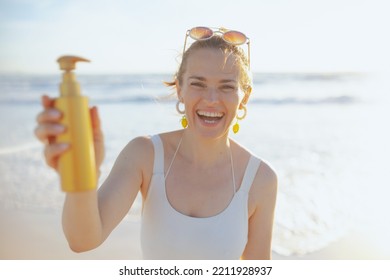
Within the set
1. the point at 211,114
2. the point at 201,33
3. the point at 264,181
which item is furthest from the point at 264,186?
the point at 201,33

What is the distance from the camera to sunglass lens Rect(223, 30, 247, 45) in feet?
5.70

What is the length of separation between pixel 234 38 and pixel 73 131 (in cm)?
81

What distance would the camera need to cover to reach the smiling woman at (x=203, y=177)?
1.69 meters

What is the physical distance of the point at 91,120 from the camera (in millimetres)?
1172

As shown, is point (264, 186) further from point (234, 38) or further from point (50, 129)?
point (50, 129)

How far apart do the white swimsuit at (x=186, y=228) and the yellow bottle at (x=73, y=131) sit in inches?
24.3

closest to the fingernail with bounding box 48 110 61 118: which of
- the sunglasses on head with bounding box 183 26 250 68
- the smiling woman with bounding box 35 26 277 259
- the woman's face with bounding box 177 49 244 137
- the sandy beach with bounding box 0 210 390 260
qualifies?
the smiling woman with bounding box 35 26 277 259

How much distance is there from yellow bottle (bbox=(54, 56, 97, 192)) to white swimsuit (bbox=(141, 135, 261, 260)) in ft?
2.03

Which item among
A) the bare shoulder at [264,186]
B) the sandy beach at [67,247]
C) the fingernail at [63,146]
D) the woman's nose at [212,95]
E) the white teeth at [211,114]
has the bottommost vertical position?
the sandy beach at [67,247]

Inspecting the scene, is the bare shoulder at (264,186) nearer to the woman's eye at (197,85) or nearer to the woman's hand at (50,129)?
the woman's eye at (197,85)

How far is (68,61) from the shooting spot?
1071mm

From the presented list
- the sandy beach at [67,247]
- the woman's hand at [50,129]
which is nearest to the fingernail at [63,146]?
the woman's hand at [50,129]

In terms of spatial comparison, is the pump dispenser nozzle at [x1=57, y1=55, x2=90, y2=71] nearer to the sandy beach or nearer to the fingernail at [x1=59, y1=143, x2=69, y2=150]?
the fingernail at [x1=59, y1=143, x2=69, y2=150]
